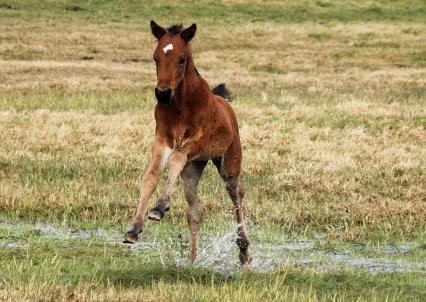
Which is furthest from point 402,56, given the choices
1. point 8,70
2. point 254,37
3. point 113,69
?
point 8,70

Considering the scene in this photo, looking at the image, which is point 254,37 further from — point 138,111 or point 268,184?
point 268,184

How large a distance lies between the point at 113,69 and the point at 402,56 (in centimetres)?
1374

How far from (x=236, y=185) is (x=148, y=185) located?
220 centimetres

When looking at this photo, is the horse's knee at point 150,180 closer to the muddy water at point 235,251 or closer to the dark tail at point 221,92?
the muddy water at point 235,251

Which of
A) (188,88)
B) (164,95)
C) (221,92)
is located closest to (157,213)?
(164,95)

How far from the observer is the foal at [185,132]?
8.14 metres

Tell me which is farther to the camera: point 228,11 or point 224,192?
point 228,11

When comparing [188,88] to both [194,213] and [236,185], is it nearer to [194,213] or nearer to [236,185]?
[194,213]

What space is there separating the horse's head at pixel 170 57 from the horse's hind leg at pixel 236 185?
1.63m

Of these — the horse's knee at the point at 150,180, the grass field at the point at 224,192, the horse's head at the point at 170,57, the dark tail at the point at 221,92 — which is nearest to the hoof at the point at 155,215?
the grass field at the point at 224,192

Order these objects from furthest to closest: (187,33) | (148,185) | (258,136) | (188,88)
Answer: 1. (258,136)
2. (188,88)
3. (187,33)
4. (148,185)

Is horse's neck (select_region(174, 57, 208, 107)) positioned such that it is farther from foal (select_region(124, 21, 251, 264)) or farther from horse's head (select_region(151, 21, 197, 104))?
horse's head (select_region(151, 21, 197, 104))

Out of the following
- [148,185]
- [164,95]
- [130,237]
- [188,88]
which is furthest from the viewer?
[188,88]

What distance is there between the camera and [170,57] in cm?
829
